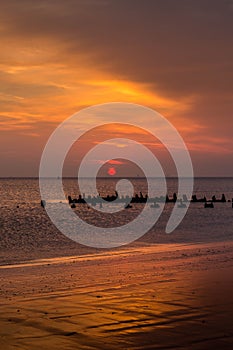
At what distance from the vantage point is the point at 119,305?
14828 mm

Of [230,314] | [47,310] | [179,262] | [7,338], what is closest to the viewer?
[7,338]

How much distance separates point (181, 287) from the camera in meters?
17.5

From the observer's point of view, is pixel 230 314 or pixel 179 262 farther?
pixel 179 262

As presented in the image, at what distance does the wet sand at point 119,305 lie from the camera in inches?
444

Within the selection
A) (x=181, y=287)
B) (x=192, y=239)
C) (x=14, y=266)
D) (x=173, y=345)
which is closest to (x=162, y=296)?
(x=181, y=287)

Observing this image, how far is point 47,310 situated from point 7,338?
282 centimetres

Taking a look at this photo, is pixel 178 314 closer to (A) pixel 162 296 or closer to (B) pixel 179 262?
(A) pixel 162 296

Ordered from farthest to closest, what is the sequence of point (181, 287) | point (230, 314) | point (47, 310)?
point (181, 287)
point (47, 310)
point (230, 314)

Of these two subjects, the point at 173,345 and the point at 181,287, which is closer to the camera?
the point at 173,345

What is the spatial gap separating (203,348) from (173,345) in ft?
2.02

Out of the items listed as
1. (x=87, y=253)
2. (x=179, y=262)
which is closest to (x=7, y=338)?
(x=179, y=262)

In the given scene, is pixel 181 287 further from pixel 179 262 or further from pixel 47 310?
pixel 179 262

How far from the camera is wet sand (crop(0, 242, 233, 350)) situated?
11281 mm

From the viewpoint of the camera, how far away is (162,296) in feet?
52.4
